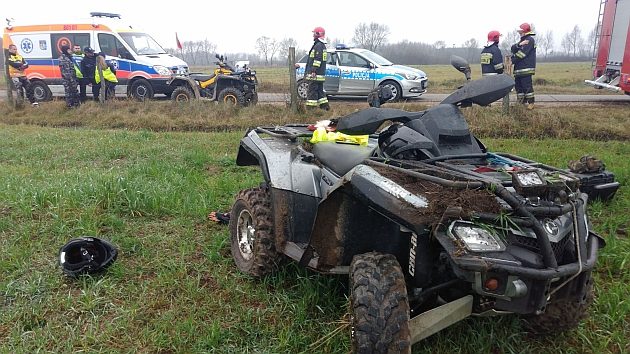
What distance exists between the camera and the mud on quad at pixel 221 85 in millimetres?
12523

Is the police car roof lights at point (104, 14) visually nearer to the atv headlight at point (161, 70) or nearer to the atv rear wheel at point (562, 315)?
the atv headlight at point (161, 70)

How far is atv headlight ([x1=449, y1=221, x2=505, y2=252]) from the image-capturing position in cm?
210

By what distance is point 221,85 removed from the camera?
41.9 ft

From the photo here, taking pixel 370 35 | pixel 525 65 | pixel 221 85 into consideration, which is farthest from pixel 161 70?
pixel 370 35

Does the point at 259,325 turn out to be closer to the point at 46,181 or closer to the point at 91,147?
the point at 46,181

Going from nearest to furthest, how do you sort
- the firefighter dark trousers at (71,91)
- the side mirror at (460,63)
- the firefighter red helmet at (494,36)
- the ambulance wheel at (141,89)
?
the side mirror at (460,63) → the firefighter red helmet at (494,36) → the firefighter dark trousers at (71,91) → the ambulance wheel at (141,89)

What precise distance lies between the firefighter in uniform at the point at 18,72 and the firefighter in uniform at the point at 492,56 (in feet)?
37.8

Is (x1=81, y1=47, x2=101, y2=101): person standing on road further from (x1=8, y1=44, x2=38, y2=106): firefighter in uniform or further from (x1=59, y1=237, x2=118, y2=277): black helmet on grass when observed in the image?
(x1=59, y1=237, x2=118, y2=277): black helmet on grass

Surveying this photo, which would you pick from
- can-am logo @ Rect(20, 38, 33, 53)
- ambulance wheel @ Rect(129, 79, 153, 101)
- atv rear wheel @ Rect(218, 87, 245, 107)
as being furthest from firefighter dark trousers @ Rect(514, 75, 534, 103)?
can-am logo @ Rect(20, 38, 33, 53)

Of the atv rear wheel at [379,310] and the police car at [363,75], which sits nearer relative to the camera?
the atv rear wheel at [379,310]

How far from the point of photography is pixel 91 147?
799 cm

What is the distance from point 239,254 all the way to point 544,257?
2297mm

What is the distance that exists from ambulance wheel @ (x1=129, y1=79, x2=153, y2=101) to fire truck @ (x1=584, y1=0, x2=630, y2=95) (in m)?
12.1

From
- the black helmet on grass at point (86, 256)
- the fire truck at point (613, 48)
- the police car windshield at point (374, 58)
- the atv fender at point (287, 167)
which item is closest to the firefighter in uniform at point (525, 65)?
the fire truck at point (613, 48)
